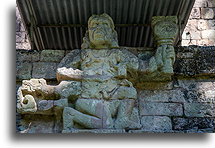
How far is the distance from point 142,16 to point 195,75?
1.04m

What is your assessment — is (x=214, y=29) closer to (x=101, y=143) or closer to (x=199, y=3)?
(x=199, y=3)

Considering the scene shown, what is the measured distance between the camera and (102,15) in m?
5.75

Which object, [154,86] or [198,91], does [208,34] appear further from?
[154,86]

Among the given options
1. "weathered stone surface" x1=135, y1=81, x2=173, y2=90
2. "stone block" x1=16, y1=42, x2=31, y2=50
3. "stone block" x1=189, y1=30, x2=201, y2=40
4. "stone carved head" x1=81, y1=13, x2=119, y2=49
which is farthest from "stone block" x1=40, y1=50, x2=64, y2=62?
"stone block" x1=189, y1=30, x2=201, y2=40

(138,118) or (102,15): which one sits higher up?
(102,15)

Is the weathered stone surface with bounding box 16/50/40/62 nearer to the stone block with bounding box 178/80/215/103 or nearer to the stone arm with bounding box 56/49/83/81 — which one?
the stone arm with bounding box 56/49/83/81

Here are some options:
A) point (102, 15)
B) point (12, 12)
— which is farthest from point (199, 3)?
point (12, 12)

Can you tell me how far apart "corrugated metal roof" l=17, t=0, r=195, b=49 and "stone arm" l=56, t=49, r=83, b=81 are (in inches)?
24.5

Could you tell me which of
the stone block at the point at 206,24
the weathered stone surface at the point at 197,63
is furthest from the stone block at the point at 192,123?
the stone block at the point at 206,24

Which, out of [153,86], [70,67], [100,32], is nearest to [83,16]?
[100,32]

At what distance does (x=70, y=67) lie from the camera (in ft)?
18.4

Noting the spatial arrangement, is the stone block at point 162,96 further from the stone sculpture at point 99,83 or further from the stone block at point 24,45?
the stone block at point 24,45

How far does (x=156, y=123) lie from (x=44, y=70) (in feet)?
4.95

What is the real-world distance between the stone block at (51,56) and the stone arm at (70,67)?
22cm
